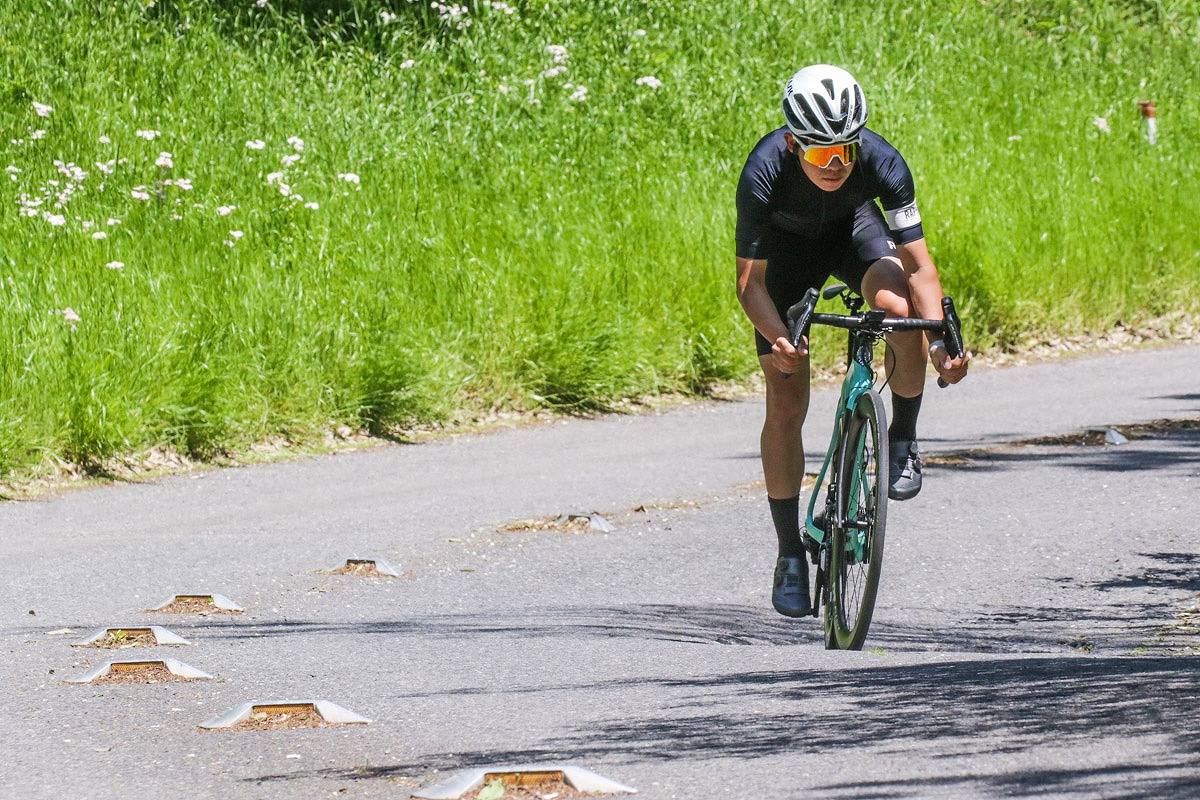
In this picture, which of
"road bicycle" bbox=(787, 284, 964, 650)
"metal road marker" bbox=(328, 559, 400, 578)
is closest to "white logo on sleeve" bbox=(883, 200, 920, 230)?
"road bicycle" bbox=(787, 284, 964, 650)

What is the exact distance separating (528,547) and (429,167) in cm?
738

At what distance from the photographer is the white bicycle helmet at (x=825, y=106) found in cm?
533

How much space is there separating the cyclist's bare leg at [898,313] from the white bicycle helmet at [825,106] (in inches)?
23.3

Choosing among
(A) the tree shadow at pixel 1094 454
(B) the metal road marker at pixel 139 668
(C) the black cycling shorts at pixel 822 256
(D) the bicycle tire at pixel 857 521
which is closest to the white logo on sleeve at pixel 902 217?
(C) the black cycling shorts at pixel 822 256

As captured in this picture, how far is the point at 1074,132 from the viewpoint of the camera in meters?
18.6

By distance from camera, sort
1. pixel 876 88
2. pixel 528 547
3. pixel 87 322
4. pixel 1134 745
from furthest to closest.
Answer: pixel 876 88
pixel 87 322
pixel 528 547
pixel 1134 745

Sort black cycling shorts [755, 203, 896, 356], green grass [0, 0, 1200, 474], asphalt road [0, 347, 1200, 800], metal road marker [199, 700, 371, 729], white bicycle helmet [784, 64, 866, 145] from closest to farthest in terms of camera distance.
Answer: asphalt road [0, 347, 1200, 800] → metal road marker [199, 700, 371, 729] → white bicycle helmet [784, 64, 866, 145] → black cycling shorts [755, 203, 896, 356] → green grass [0, 0, 1200, 474]

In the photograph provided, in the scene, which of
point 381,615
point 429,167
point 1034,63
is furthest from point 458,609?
point 1034,63

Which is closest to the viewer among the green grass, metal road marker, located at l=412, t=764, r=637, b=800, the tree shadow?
metal road marker, located at l=412, t=764, r=637, b=800

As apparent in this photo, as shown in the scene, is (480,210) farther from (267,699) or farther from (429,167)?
(267,699)

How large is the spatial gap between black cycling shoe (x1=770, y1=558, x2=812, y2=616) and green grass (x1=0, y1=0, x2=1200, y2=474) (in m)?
5.31

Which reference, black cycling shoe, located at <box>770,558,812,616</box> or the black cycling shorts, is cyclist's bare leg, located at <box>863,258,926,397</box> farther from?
black cycling shoe, located at <box>770,558,812,616</box>

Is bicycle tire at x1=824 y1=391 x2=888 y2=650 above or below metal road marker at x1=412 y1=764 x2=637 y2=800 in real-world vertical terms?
above

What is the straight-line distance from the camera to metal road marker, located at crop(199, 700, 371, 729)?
15.5 ft
